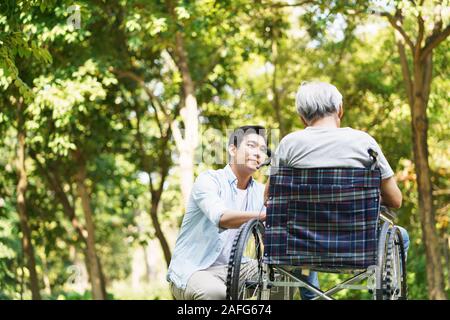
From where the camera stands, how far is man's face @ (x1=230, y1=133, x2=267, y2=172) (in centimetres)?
516

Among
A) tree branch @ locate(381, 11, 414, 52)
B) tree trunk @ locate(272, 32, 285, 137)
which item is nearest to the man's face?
tree branch @ locate(381, 11, 414, 52)

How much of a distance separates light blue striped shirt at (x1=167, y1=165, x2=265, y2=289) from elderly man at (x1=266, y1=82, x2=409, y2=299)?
0.48 meters

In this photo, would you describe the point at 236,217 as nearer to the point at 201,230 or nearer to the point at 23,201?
the point at 201,230

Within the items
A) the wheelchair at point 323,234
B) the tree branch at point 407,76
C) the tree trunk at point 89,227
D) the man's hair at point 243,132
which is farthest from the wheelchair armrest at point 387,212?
the tree trunk at point 89,227

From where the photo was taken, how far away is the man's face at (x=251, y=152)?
16.9ft

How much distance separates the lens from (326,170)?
4453 millimetres

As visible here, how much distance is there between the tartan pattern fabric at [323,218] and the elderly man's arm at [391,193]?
0.51 ft

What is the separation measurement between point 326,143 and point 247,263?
85 cm

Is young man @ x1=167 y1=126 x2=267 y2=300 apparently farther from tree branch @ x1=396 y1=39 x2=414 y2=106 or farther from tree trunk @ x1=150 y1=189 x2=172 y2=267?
tree trunk @ x1=150 y1=189 x2=172 y2=267

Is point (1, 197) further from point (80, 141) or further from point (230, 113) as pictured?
point (230, 113)

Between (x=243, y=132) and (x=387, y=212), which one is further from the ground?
(x=243, y=132)

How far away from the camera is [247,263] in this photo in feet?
16.0

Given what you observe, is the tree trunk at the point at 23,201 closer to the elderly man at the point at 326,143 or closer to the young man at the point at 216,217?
the young man at the point at 216,217

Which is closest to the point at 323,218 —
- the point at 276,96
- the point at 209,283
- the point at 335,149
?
the point at 335,149
